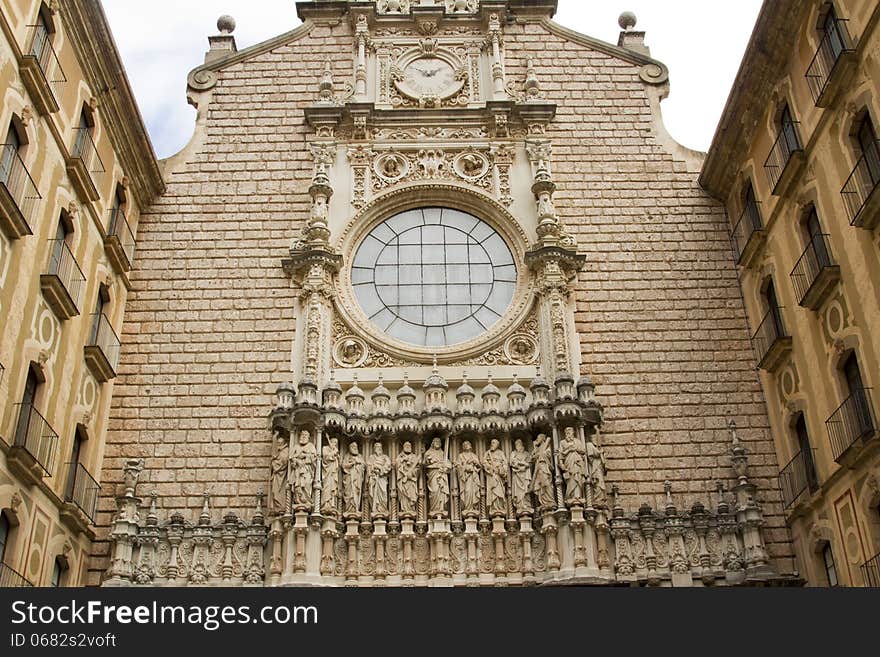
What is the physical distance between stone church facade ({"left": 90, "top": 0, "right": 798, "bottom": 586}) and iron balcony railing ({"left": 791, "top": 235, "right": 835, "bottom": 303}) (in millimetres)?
2337

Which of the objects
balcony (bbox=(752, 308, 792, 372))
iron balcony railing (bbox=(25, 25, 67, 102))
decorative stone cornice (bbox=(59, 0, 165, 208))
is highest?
decorative stone cornice (bbox=(59, 0, 165, 208))

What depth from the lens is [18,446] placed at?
13930mm

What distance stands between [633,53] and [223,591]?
643 inches

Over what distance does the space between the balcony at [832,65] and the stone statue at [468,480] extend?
25.9 ft

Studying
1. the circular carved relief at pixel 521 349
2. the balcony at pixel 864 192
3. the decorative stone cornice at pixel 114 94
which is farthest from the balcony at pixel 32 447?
the balcony at pixel 864 192

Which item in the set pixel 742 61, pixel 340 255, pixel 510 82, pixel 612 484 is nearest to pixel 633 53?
pixel 510 82

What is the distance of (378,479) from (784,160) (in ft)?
29.1

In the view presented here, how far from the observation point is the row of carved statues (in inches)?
655

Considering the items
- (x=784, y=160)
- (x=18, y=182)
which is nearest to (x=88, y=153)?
(x=18, y=182)

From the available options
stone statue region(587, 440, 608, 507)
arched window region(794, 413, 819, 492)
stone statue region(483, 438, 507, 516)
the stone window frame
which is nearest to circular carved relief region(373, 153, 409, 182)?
the stone window frame

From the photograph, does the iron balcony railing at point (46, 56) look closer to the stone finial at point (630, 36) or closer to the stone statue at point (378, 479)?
the stone statue at point (378, 479)

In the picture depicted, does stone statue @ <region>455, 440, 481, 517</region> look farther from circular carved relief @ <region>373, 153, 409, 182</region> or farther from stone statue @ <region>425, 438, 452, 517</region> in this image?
circular carved relief @ <region>373, 153, 409, 182</region>

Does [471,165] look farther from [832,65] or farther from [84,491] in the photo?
[84,491]

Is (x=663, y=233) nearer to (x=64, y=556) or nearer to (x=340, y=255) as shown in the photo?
(x=340, y=255)
